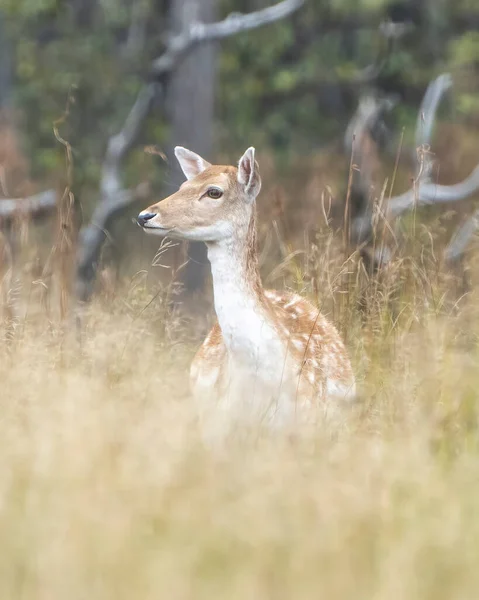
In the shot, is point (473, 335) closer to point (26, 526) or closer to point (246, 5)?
point (26, 526)

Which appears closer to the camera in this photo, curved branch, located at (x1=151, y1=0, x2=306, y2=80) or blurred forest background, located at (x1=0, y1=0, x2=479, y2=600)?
blurred forest background, located at (x1=0, y1=0, x2=479, y2=600)

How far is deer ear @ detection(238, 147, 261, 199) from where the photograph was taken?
17.7 feet

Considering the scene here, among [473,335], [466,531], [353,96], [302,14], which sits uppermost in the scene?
[466,531]

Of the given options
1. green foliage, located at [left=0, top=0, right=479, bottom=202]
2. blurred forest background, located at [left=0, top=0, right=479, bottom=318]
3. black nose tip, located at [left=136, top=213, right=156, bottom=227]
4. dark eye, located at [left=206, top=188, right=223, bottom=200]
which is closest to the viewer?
black nose tip, located at [left=136, top=213, right=156, bottom=227]

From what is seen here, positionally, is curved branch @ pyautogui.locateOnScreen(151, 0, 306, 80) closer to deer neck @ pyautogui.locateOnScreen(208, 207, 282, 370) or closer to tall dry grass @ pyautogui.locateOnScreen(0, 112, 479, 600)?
deer neck @ pyautogui.locateOnScreen(208, 207, 282, 370)

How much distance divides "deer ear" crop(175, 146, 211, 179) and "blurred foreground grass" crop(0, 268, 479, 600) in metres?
1.50

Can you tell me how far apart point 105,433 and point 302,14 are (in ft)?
41.9

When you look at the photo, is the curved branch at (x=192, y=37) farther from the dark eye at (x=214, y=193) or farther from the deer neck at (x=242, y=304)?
the deer neck at (x=242, y=304)

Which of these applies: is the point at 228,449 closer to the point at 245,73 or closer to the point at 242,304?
the point at 242,304

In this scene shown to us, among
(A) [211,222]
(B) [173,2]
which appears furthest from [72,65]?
(A) [211,222]

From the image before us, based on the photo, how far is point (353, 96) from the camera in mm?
16297

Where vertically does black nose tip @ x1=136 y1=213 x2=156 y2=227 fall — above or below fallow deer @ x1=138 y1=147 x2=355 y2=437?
above

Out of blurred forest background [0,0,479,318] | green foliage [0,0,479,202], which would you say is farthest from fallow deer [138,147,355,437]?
green foliage [0,0,479,202]

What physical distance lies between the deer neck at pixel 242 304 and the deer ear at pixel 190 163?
2.15 ft
